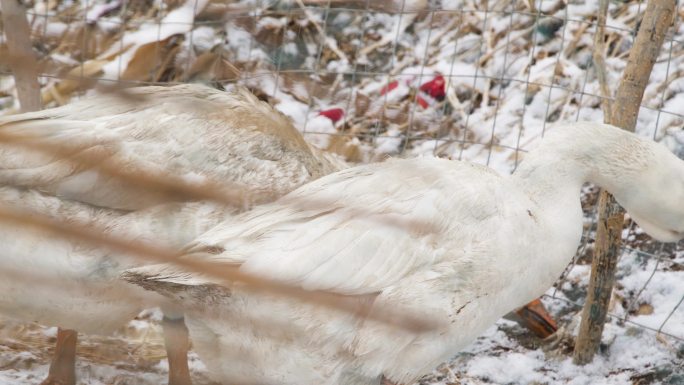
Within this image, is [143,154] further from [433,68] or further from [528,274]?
[433,68]

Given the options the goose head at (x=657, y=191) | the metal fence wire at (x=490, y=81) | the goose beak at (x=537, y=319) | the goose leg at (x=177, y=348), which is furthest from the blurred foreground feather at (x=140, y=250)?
the goose beak at (x=537, y=319)

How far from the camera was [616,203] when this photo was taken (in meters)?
4.33

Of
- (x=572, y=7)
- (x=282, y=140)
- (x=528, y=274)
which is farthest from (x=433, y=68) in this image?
(x=528, y=274)

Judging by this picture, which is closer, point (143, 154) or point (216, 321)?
point (216, 321)

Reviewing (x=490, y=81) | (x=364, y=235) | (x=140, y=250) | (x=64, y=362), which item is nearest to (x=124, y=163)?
(x=364, y=235)

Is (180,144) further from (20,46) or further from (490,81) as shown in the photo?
(490,81)

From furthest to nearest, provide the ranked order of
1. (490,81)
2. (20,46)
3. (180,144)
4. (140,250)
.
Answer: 1. (490,81)
2. (180,144)
3. (20,46)
4. (140,250)

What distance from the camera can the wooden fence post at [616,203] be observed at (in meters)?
4.23

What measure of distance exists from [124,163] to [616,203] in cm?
210

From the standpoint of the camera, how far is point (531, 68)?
6582 mm

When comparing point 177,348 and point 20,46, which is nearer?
Answer: point 20,46

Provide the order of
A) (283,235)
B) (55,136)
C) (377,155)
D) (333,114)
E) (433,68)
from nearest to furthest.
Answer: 1. (377,155)
2. (283,235)
3. (55,136)
4. (333,114)
5. (433,68)

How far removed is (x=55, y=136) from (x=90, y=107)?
0.42m

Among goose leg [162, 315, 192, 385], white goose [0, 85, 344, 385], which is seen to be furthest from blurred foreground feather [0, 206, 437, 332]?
goose leg [162, 315, 192, 385]
